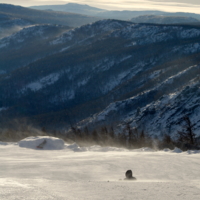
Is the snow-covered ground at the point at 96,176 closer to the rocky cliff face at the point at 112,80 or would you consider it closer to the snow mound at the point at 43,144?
the snow mound at the point at 43,144

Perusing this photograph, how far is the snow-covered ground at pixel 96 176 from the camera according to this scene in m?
12.2

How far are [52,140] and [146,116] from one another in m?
43.4

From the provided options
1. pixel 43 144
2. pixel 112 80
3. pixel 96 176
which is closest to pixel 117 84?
pixel 112 80

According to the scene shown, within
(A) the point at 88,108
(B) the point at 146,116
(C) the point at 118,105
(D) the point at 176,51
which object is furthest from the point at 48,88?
(B) the point at 146,116

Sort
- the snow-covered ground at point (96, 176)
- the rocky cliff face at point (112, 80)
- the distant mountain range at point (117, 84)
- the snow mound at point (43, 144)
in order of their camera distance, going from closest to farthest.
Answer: the snow-covered ground at point (96, 176) → the snow mound at point (43, 144) → the distant mountain range at point (117, 84) → the rocky cliff face at point (112, 80)

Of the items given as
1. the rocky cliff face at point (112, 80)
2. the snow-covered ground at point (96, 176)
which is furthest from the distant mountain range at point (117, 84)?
the snow-covered ground at point (96, 176)

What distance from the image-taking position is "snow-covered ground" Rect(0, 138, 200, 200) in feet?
39.9

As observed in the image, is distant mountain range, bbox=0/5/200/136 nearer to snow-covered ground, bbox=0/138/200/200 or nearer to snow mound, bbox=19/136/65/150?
snow mound, bbox=19/136/65/150

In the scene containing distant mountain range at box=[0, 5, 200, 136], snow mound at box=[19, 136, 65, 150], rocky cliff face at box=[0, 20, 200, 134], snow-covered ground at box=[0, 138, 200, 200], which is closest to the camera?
snow-covered ground at box=[0, 138, 200, 200]

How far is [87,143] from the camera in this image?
29.5m

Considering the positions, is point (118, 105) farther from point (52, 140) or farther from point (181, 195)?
point (181, 195)

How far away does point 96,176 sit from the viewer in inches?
635

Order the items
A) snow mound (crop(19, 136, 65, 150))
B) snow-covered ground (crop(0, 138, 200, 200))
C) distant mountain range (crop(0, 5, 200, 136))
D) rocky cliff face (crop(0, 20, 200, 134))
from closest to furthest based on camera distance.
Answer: snow-covered ground (crop(0, 138, 200, 200)), snow mound (crop(19, 136, 65, 150)), distant mountain range (crop(0, 5, 200, 136)), rocky cliff face (crop(0, 20, 200, 134))

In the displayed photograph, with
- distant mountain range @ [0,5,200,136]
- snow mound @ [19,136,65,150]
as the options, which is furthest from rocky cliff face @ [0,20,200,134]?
snow mound @ [19,136,65,150]
